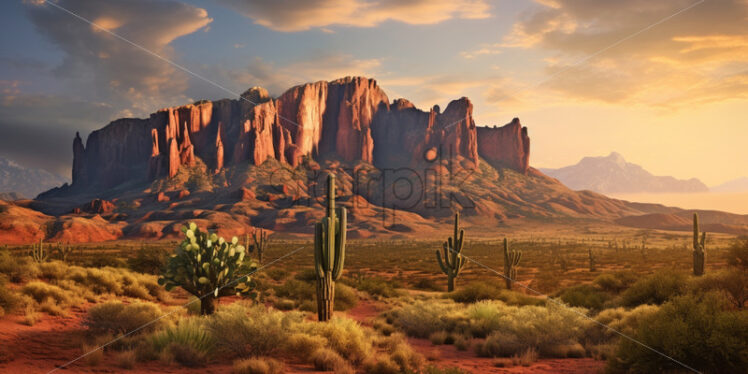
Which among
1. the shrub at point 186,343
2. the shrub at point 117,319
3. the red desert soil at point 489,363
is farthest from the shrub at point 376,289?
the shrub at point 186,343

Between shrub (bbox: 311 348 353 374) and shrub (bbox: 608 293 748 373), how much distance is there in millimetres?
5511

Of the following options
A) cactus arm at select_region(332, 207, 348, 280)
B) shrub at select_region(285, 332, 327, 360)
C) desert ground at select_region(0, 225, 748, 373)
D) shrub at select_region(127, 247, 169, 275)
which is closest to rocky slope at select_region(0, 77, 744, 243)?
shrub at select_region(127, 247, 169, 275)

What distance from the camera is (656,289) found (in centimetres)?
1550

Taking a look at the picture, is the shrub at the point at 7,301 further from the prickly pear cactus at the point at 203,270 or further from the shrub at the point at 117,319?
the prickly pear cactus at the point at 203,270

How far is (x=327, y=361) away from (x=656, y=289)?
1289 cm

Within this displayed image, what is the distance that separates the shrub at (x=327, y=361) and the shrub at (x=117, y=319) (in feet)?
15.9

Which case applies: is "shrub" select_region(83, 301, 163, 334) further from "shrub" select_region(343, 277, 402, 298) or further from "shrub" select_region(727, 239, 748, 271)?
"shrub" select_region(727, 239, 748, 271)

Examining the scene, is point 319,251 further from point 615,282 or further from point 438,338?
point 615,282

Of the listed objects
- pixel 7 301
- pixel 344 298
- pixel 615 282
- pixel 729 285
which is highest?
pixel 729 285

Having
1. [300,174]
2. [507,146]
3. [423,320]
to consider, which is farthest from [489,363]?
[507,146]

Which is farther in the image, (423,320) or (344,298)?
(344,298)

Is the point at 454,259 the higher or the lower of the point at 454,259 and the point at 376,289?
the higher

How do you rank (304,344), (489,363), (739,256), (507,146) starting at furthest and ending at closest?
(507,146) < (739,256) < (489,363) < (304,344)

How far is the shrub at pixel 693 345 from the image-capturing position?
25.5 ft
